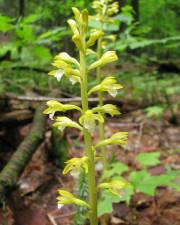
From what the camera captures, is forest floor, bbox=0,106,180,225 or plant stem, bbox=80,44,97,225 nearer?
plant stem, bbox=80,44,97,225

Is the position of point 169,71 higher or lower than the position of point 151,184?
lower

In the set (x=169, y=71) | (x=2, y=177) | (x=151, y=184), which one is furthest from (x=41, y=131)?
(x=169, y=71)

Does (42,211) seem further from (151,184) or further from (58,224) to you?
(151,184)

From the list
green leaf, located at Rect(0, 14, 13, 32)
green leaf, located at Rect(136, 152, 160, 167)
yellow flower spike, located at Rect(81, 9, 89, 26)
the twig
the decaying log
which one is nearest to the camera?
yellow flower spike, located at Rect(81, 9, 89, 26)

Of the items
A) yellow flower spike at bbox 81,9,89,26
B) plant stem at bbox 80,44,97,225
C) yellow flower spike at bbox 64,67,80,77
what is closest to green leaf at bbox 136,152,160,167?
plant stem at bbox 80,44,97,225

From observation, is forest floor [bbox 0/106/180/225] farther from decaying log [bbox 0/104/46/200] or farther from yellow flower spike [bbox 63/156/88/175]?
yellow flower spike [bbox 63/156/88/175]

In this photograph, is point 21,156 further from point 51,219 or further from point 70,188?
point 70,188
